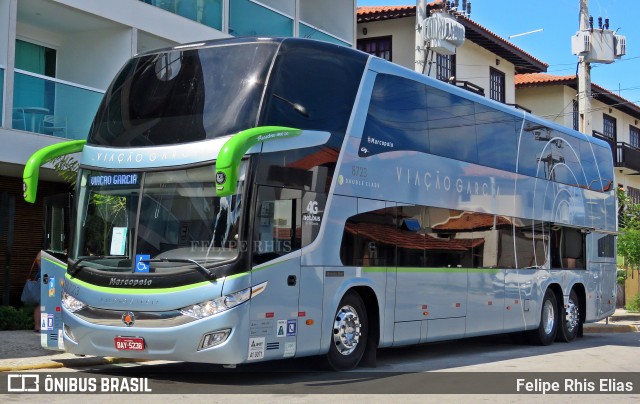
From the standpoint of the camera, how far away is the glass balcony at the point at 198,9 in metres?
20.2

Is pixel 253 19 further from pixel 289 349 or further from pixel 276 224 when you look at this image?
pixel 289 349

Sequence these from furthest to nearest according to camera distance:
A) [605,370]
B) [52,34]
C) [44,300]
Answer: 1. [52,34]
2. [605,370]
3. [44,300]

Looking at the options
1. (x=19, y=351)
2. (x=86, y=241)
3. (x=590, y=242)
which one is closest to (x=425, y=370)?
(x=86, y=241)

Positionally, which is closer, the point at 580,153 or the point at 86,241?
the point at 86,241

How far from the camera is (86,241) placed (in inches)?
446

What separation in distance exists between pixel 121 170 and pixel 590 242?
12.4 metres

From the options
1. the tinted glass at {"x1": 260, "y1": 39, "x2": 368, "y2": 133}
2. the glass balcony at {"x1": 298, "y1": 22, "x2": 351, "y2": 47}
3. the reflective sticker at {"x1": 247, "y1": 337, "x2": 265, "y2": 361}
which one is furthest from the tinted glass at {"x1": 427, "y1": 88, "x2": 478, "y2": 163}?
the glass balcony at {"x1": 298, "y1": 22, "x2": 351, "y2": 47}

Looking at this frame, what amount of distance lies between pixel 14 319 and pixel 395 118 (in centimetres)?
818

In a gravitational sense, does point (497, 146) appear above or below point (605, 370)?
above

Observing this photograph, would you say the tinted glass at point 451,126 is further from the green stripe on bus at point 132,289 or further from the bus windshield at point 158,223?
the green stripe on bus at point 132,289

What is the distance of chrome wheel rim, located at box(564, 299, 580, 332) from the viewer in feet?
63.0

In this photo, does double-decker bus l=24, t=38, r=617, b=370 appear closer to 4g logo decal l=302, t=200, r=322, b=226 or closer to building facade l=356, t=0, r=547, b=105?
4g logo decal l=302, t=200, r=322, b=226

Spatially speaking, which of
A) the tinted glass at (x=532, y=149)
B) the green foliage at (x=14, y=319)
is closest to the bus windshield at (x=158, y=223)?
the green foliage at (x=14, y=319)
